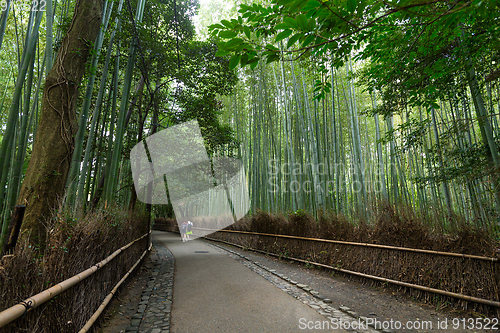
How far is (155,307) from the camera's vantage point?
279 cm

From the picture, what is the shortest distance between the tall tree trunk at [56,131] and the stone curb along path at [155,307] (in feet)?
3.79

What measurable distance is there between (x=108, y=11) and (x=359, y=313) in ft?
15.5

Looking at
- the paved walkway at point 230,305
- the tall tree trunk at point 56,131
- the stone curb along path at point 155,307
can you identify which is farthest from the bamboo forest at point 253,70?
the paved walkway at point 230,305

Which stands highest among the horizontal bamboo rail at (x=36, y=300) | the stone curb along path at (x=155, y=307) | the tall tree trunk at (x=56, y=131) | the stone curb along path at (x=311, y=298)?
the tall tree trunk at (x=56, y=131)

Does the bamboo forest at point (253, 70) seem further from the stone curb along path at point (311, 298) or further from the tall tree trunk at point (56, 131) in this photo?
the stone curb along path at point (311, 298)

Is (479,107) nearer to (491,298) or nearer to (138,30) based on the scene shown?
(491,298)

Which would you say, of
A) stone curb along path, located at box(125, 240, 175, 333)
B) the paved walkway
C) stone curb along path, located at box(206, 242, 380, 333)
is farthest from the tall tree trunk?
stone curb along path, located at box(206, 242, 380, 333)

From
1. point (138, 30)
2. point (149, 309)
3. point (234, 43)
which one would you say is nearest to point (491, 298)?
point (234, 43)

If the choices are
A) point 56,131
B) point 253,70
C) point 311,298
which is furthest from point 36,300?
point 253,70
